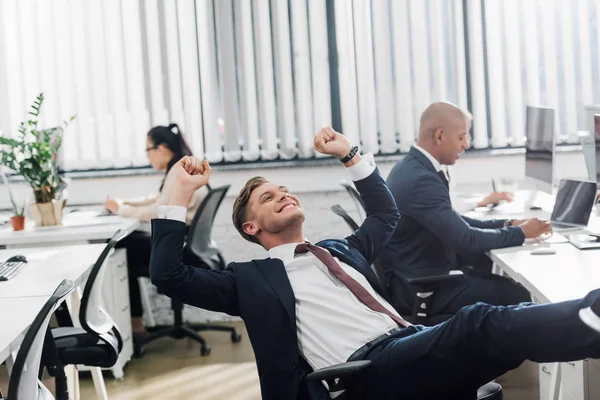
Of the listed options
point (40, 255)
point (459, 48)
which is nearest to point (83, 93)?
point (40, 255)

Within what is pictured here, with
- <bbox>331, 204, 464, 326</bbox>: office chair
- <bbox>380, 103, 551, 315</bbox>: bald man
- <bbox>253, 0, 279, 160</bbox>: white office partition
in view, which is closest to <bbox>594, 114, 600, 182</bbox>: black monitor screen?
<bbox>380, 103, 551, 315</bbox>: bald man

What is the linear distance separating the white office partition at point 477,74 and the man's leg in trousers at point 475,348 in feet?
11.7

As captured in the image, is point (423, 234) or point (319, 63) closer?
point (423, 234)

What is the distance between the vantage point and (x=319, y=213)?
5.79 m

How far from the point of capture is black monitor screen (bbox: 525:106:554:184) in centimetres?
435

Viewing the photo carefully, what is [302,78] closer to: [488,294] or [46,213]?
[46,213]

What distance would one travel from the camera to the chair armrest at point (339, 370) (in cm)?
211

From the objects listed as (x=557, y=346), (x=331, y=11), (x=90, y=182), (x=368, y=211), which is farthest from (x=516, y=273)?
(x=90, y=182)

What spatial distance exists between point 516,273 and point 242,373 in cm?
199

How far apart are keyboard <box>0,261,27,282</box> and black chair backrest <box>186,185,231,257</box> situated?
1.24 m

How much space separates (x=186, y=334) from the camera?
5113mm

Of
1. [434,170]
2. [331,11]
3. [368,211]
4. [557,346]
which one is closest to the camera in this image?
[557,346]

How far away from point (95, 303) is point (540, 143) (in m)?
2.30

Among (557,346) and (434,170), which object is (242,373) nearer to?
(434,170)
